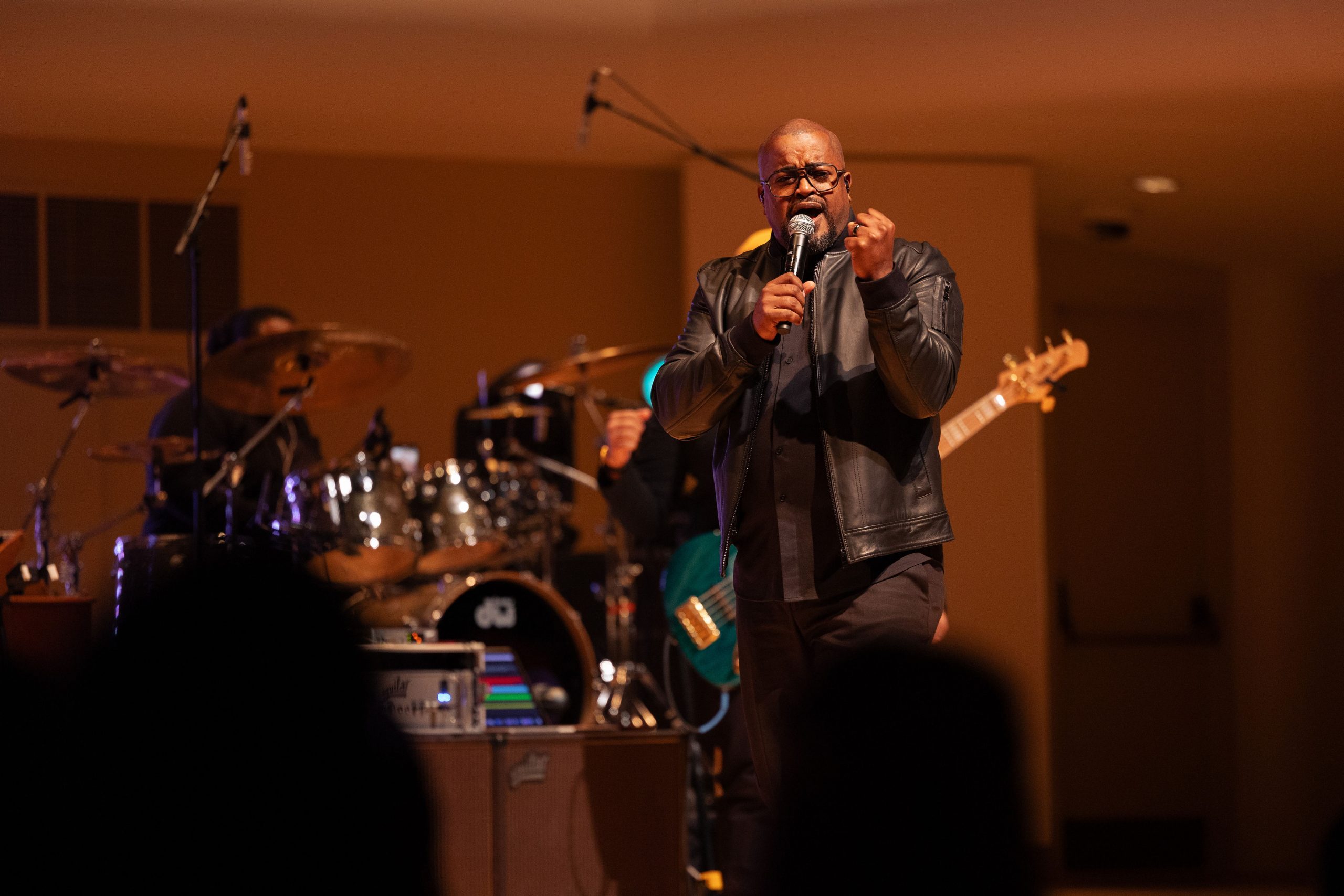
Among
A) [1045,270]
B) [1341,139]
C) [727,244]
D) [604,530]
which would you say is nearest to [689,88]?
[727,244]

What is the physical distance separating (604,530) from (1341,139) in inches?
131

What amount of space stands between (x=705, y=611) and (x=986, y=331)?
3040mm

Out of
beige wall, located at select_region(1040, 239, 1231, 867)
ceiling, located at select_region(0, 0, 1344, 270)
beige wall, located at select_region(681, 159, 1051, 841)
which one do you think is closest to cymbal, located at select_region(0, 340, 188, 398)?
ceiling, located at select_region(0, 0, 1344, 270)

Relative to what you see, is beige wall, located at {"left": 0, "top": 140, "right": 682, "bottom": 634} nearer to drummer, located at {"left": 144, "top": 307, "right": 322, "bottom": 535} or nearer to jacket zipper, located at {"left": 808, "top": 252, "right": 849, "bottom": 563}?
drummer, located at {"left": 144, "top": 307, "right": 322, "bottom": 535}

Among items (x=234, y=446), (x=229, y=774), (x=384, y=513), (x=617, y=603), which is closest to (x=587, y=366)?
(x=617, y=603)

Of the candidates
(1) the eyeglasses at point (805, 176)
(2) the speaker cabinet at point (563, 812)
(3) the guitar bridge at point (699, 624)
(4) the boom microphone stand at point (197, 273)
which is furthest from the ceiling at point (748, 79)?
(2) the speaker cabinet at point (563, 812)

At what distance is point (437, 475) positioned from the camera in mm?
5199

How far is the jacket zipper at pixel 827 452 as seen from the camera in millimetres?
2455

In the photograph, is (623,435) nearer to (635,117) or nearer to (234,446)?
(234,446)

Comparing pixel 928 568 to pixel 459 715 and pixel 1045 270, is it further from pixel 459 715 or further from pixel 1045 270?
pixel 1045 270

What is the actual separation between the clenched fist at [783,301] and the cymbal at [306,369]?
2.44 metres

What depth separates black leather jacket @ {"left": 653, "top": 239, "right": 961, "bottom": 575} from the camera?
2.42 metres

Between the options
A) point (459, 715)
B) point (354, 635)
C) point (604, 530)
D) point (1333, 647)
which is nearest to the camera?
point (354, 635)

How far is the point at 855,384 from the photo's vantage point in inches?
101
